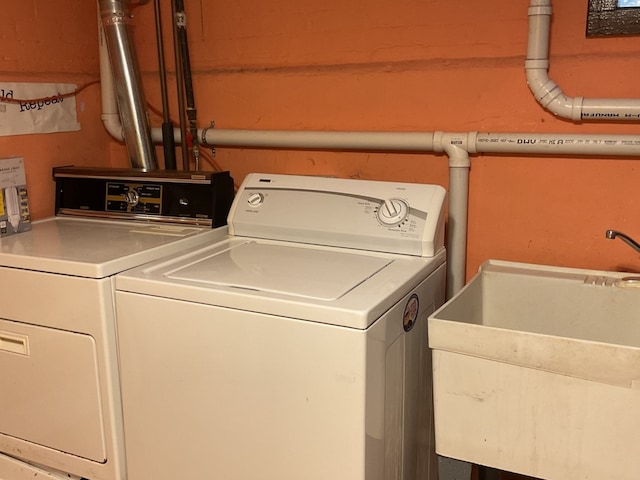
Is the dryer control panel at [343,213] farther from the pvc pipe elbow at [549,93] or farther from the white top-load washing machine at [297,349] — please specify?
the pvc pipe elbow at [549,93]

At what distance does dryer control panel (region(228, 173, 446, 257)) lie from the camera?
4.96 feet

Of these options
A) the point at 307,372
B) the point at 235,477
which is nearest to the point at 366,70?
the point at 307,372

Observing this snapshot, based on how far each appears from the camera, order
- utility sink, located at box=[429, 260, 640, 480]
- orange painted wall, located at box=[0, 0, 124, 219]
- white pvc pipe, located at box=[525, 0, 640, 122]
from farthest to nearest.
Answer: orange painted wall, located at box=[0, 0, 124, 219], white pvc pipe, located at box=[525, 0, 640, 122], utility sink, located at box=[429, 260, 640, 480]

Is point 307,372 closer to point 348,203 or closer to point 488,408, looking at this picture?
point 488,408

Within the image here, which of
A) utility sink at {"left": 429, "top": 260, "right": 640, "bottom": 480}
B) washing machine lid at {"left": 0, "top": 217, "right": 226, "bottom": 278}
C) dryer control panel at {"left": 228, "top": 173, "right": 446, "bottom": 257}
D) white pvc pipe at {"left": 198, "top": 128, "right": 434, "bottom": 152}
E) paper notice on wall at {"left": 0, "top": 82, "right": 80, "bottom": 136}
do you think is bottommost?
utility sink at {"left": 429, "top": 260, "right": 640, "bottom": 480}

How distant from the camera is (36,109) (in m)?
1.89

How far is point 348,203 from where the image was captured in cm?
160

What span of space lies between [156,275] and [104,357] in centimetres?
22

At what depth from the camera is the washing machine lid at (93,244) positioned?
1.39 meters

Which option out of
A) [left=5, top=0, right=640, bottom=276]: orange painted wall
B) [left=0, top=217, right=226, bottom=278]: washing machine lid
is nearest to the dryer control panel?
[left=0, top=217, right=226, bottom=278]: washing machine lid

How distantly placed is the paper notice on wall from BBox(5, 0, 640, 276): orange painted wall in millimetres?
51

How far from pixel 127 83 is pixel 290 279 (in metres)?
0.96

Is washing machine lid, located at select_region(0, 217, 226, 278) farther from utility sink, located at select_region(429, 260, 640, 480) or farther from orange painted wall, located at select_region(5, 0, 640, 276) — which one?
utility sink, located at select_region(429, 260, 640, 480)

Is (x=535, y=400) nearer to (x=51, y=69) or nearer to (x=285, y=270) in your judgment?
(x=285, y=270)
